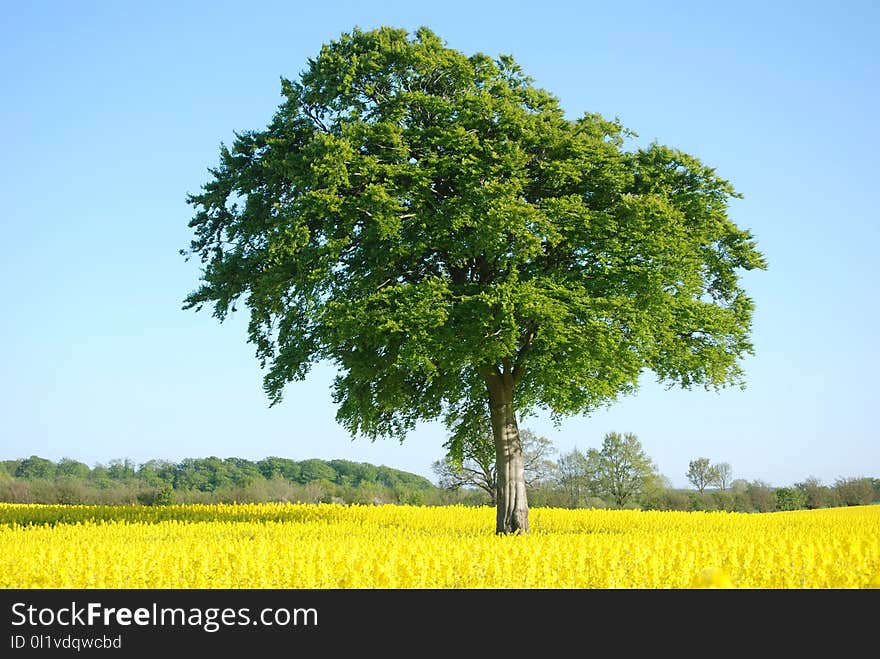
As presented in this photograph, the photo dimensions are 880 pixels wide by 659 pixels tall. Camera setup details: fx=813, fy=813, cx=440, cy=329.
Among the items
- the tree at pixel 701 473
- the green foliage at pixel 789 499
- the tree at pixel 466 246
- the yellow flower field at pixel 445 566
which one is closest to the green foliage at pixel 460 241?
the tree at pixel 466 246

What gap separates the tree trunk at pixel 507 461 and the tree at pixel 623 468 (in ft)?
120

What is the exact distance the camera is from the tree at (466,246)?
1884 cm

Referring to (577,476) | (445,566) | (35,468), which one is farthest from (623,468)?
(35,468)

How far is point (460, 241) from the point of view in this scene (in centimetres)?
1912

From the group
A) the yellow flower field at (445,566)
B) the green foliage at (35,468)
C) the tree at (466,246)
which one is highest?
the tree at (466,246)

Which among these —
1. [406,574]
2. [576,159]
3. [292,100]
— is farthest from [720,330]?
[406,574]

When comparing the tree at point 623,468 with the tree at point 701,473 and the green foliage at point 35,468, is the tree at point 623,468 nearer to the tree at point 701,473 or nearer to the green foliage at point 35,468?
the tree at point 701,473

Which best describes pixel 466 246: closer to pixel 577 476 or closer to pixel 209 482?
pixel 577 476

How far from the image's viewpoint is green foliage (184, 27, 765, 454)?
1883 cm

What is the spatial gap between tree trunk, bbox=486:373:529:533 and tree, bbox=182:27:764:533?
0.18 ft

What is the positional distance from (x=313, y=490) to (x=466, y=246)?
3060 cm

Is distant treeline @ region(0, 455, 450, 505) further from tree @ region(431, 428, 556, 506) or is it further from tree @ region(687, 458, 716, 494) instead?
tree @ region(687, 458, 716, 494)

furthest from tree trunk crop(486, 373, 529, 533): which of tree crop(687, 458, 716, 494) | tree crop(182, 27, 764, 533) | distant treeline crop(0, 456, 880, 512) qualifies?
tree crop(687, 458, 716, 494)
